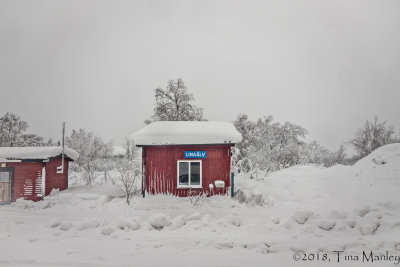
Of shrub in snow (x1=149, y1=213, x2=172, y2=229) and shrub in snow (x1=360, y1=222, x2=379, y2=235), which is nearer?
shrub in snow (x1=360, y1=222, x2=379, y2=235)

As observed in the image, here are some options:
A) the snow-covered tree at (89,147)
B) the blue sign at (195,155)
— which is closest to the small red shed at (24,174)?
the blue sign at (195,155)

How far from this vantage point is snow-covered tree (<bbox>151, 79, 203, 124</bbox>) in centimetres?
2228

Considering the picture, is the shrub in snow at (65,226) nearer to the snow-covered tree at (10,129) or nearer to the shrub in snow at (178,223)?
the shrub in snow at (178,223)

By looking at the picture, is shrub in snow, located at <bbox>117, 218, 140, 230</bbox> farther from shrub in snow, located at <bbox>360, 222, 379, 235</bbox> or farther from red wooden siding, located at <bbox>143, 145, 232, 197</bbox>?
shrub in snow, located at <bbox>360, 222, 379, 235</bbox>

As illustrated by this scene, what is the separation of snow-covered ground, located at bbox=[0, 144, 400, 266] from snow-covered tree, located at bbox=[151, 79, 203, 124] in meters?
11.1

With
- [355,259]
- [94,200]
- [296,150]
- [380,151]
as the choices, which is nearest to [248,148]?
[296,150]

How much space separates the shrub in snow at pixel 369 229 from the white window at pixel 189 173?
24.2 ft

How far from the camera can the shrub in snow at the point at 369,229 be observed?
6762mm

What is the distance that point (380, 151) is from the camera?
14789 mm

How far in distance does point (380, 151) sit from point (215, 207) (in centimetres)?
1088

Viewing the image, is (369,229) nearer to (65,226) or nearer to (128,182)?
(65,226)

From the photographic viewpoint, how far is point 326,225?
7191mm

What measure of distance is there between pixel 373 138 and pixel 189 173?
93.8 feet

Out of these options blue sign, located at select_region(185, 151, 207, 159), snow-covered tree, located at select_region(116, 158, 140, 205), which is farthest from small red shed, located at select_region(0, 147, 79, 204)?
blue sign, located at select_region(185, 151, 207, 159)
